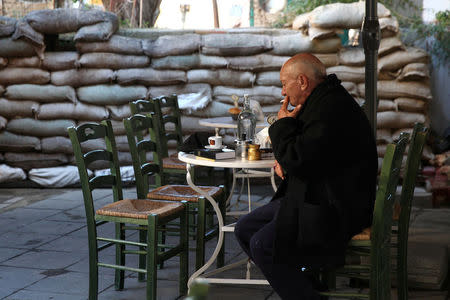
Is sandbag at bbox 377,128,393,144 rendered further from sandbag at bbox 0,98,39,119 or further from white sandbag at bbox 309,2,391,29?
sandbag at bbox 0,98,39,119

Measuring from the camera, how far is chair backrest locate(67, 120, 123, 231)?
3.61 metres

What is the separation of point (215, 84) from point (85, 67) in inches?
50.2

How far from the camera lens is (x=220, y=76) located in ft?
22.8

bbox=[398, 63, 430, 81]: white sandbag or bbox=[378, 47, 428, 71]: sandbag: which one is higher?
bbox=[378, 47, 428, 71]: sandbag

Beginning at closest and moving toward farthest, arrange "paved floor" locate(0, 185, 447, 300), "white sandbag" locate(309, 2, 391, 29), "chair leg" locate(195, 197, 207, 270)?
"chair leg" locate(195, 197, 207, 270) → "paved floor" locate(0, 185, 447, 300) → "white sandbag" locate(309, 2, 391, 29)

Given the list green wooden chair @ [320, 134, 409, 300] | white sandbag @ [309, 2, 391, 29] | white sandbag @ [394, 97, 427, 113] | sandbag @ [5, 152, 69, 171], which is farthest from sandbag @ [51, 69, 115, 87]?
green wooden chair @ [320, 134, 409, 300]

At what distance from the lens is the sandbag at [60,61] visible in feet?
22.8

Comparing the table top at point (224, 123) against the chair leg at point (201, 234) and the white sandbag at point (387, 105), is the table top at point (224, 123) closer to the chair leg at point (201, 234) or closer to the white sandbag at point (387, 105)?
the chair leg at point (201, 234)

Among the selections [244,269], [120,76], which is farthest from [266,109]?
[244,269]

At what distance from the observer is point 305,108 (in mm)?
3148

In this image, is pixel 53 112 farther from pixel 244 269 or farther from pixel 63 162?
pixel 244 269

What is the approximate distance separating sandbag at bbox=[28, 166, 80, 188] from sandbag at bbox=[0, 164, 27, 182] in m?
0.09

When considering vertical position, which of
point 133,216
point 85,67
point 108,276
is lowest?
point 108,276

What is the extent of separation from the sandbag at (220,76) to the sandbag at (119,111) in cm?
67
